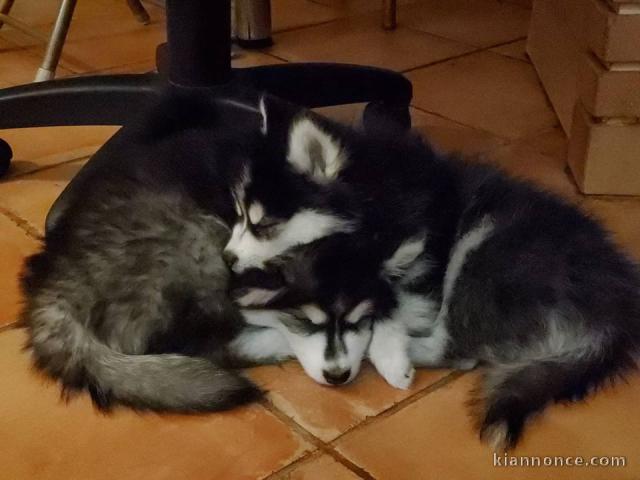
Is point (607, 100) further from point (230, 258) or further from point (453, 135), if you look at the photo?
point (230, 258)

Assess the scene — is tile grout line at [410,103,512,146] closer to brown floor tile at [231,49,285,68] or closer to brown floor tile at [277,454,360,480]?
brown floor tile at [231,49,285,68]

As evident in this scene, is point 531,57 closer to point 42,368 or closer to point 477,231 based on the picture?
point 477,231

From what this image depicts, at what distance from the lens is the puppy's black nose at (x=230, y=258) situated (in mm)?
1244

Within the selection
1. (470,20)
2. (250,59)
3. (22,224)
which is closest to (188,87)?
(22,224)

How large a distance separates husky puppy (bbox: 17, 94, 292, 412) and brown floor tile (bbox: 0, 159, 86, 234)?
18.8 inches

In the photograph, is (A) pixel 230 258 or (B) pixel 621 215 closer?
(A) pixel 230 258

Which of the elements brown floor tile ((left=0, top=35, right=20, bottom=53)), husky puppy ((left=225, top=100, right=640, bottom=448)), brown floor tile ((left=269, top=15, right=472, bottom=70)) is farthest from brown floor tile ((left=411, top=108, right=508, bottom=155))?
brown floor tile ((left=0, top=35, right=20, bottom=53))

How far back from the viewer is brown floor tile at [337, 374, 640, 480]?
44.6 inches

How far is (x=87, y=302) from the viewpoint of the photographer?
1254mm

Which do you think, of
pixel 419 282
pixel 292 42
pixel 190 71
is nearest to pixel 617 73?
pixel 419 282

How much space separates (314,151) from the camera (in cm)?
124

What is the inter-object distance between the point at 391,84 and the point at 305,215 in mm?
840

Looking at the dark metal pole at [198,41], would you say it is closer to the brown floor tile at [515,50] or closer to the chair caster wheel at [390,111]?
the chair caster wheel at [390,111]

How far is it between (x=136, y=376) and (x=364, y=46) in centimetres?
203
